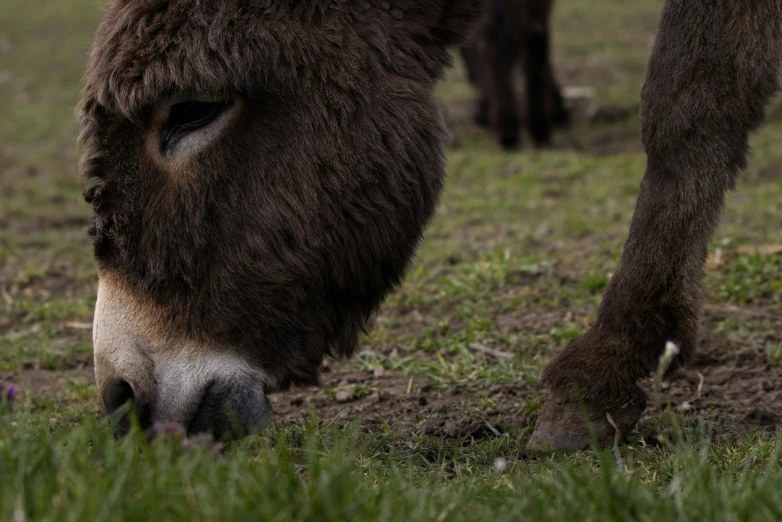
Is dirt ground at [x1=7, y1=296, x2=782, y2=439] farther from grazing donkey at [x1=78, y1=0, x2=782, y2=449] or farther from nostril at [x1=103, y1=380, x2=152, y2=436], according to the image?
nostril at [x1=103, y1=380, x2=152, y2=436]

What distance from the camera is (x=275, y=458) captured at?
2.38 metres

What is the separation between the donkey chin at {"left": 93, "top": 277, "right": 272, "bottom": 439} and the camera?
101 inches

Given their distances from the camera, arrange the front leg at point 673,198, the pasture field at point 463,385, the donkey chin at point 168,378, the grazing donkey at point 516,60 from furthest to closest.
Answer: the grazing donkey at point 516,60 → the front leg at point 673,198 → the donkey chin at point 168,378 → the pasture field at point 463,385

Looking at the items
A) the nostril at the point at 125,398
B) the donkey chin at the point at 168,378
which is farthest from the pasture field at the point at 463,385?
the nostril at the point at 125,398

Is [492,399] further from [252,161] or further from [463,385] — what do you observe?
[252,161]

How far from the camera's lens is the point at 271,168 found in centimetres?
262

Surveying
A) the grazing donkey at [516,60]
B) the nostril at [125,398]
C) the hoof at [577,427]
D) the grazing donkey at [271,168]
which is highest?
the grazing donkey at [271,168]

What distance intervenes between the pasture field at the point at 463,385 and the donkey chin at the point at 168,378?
13 centimetres

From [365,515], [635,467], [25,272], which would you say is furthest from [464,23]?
[25,272]

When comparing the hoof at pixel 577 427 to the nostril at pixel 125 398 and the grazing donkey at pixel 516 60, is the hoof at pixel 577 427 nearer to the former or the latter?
the nostril at pixel 125 398

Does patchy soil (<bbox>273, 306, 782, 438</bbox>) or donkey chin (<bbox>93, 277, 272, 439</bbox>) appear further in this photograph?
patchy soil (<bbox>273, 306, 782, 438</bbox>)

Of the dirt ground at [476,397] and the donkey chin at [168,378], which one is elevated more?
the donkey chin at [168,378]

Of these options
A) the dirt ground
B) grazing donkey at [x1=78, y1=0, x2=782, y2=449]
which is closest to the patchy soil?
Result: the dirt ground

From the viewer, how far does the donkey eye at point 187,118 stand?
8.64 ft
